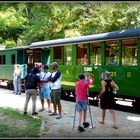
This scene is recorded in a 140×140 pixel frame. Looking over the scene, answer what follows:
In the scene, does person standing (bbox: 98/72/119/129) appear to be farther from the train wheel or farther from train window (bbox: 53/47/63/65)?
train window (bbox: 53/47/63/65)

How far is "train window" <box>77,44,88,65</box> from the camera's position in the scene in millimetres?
19737

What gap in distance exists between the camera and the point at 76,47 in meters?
20.5

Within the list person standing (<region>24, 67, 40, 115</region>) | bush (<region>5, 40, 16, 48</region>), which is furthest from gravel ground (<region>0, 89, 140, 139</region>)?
bush (<region>5, 40, 16, 48</region>)

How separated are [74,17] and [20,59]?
7262 millimetres

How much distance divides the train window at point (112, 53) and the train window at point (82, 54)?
1792mm

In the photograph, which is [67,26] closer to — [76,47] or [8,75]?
[8,75]

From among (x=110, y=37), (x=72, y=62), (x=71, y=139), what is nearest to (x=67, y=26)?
(x=72, y=62)

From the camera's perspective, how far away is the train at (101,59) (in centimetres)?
1646

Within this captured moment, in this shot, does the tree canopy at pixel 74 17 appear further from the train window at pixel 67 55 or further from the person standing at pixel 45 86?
the person standing at pixel 45 86

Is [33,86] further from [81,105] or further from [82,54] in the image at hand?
[82,54]

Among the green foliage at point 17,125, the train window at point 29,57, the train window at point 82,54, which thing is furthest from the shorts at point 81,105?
the train window at point 29,57

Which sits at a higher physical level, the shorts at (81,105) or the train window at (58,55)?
the train window at (58,55)

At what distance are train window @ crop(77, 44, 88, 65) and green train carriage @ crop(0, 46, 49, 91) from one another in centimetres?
568

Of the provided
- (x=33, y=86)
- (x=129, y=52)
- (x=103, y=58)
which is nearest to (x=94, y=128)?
(x=33, y=86)
